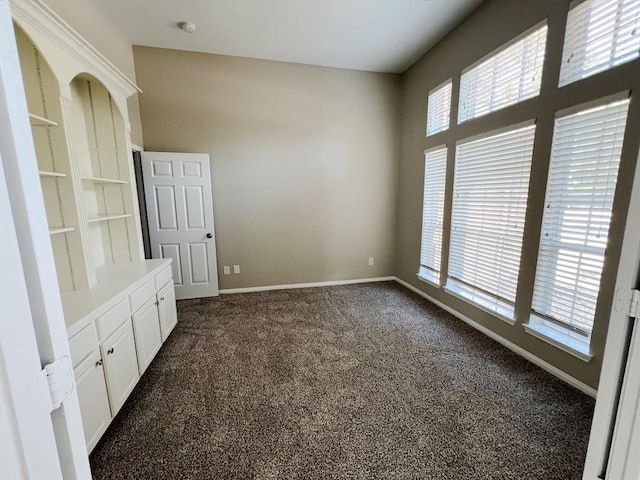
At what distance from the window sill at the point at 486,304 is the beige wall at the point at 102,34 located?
14.1ft

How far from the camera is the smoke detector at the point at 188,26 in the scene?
291 centimetres

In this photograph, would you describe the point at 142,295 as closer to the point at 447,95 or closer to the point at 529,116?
the point at 529,116

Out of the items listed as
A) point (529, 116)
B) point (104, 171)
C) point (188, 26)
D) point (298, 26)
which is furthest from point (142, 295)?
point (529, 116)

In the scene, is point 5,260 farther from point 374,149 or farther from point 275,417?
point 374,149

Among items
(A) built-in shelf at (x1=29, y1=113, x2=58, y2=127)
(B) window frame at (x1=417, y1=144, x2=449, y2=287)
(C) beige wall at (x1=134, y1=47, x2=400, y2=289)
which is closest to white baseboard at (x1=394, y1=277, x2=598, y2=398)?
(B) window frame at (x1=417, y1=144, x2=449, y2=287)

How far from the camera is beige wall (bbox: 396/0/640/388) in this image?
68.0 inches

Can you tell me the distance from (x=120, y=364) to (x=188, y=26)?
3.38 meters

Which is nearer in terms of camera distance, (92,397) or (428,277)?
(92,397)

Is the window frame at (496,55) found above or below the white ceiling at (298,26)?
below

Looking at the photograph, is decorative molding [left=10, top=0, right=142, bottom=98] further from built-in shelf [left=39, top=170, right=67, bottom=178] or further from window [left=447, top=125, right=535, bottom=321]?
window [left=447, top=125, right=535, bottom=321]

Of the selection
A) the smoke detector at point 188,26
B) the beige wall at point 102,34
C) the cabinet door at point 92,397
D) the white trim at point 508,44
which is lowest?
the cabinet door at point 92,397

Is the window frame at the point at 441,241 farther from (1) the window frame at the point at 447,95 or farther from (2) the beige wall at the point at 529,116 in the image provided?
(1) the window frame at the point at 447,95

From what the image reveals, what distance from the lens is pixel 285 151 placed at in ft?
12.8

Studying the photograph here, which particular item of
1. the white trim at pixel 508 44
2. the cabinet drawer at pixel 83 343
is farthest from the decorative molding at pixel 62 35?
the white trim at pixel 508 44
